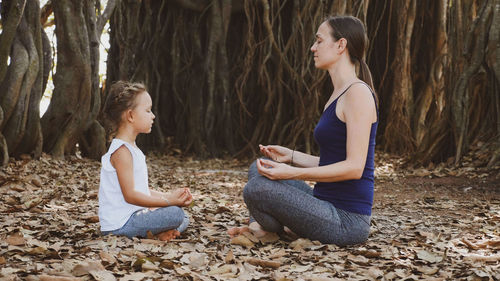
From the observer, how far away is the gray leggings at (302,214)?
2219 mm

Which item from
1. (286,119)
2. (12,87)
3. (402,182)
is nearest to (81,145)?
(12,87)

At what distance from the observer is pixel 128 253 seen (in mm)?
2025

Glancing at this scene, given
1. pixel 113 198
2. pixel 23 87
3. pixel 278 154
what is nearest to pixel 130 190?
pixel 113 198

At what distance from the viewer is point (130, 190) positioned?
2.27 meters

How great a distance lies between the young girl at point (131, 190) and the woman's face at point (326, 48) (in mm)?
757

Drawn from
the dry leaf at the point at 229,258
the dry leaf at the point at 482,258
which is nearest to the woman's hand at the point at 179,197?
the dry leaf at the point at 229,258

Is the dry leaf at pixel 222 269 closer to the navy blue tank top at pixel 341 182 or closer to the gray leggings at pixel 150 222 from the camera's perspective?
the gray leggings at pixel 150 222

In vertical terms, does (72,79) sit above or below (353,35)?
below

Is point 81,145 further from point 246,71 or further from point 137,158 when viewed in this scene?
point 137,158

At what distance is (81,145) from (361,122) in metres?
3.79

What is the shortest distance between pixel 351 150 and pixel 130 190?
0.89 m

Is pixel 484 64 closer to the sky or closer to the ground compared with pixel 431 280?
closer to the sky

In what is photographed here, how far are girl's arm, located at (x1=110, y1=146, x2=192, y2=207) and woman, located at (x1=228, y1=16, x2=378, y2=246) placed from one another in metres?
0.29

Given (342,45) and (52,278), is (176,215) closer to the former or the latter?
(52,278)
